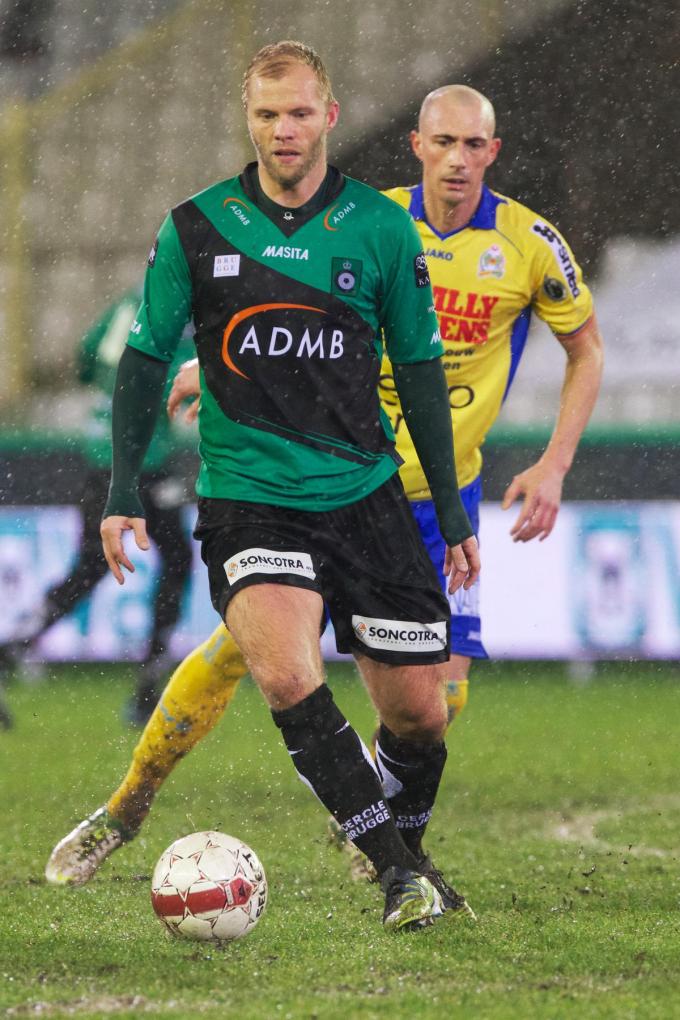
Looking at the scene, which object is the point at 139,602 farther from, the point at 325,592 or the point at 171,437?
the point at 325,592

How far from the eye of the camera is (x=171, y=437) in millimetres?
Result: 7758

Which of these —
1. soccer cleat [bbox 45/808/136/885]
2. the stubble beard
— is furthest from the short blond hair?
soccer cleat [bbox 45/808/136/885]

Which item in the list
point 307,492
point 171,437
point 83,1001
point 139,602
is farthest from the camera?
point 139,602

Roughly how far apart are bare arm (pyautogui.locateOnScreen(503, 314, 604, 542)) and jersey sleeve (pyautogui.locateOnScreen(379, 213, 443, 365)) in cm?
78

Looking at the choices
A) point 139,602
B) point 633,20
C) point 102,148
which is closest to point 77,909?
point 139,602

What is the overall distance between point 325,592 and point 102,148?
39.5ft

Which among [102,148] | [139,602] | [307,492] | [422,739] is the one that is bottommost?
[139,602]

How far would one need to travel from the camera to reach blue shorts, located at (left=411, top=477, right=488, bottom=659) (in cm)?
477

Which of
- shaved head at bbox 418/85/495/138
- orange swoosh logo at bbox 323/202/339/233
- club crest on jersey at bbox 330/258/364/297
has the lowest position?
club crest on jersey at bbox 330/258/364/297

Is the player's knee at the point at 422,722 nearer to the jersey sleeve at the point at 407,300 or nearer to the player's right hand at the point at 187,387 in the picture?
the jersey sleeve at the point at 407,300

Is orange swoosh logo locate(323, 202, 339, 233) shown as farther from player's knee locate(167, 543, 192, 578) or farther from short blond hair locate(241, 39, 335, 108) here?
player's knee locate(167, 543, 192, 578)

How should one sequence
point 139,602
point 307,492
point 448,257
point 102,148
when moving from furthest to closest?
point 102,148 → point 139,602 → point 448,257 → point 307,492

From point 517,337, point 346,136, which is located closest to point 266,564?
point 517,337

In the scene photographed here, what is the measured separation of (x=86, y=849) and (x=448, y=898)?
1.12 m
